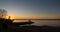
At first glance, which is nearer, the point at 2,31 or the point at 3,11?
the point at 2,31

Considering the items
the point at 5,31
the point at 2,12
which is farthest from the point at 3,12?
the point at 5,31

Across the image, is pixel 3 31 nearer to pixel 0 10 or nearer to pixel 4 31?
pixel 4 31

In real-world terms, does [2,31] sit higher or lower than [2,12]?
lower

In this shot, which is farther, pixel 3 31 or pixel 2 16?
pixel 2 16

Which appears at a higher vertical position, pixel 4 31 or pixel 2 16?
pixel 2 16

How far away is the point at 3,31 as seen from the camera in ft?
47.9

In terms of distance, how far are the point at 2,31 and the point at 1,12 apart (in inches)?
969

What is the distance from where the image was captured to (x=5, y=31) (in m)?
14.7

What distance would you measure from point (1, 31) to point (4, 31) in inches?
13.3

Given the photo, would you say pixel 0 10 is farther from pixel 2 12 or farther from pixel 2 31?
pixel 2 31

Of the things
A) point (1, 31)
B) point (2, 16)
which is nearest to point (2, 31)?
point (1, 31)

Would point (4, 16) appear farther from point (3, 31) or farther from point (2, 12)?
point (3, 31)

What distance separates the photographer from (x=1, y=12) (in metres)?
38.4

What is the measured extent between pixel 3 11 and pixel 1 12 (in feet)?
2.18
